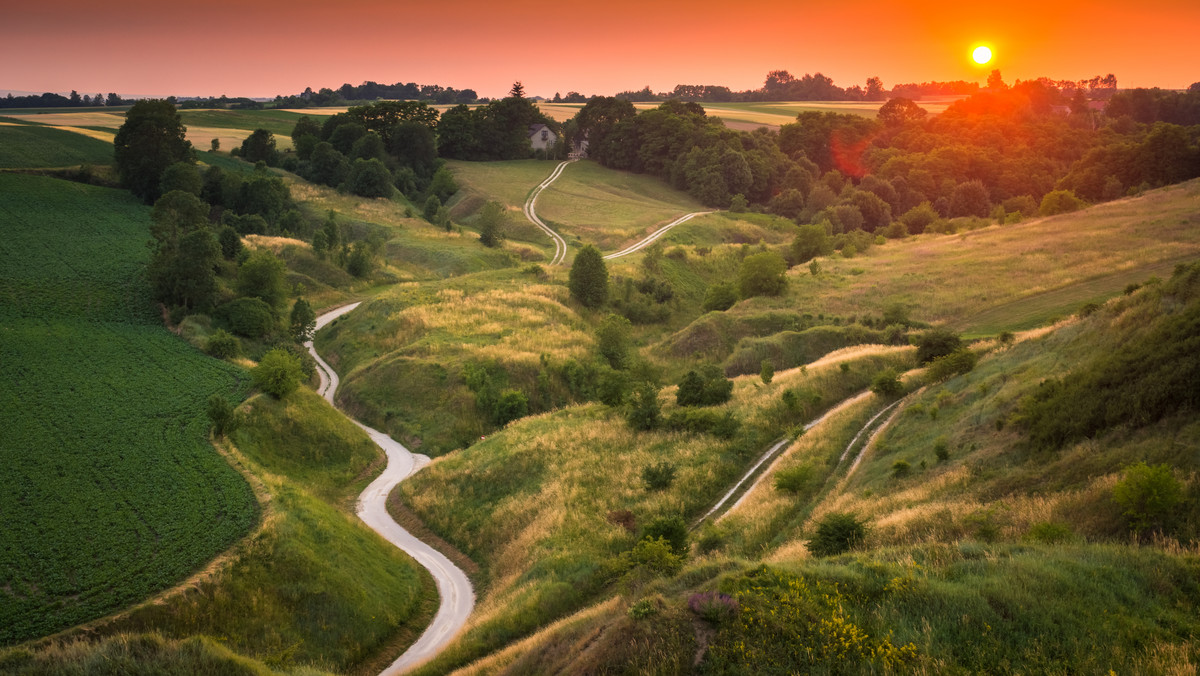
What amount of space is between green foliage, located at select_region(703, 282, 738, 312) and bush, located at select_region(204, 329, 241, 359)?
150ft

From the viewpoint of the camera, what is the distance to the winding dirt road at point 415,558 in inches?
1048

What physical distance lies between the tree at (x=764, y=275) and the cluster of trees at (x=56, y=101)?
19218 cm

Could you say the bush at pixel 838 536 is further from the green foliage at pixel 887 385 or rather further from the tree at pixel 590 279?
the tree at pixel 590 279

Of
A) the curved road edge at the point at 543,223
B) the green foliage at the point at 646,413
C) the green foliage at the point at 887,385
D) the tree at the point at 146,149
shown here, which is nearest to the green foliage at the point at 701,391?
the green foliage at the point at 646,413

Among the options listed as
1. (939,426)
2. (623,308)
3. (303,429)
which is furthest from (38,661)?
(623,308)

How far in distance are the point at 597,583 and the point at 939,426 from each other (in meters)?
15.2

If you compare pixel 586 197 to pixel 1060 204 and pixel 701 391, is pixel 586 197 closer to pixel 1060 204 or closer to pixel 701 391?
pixel 1060 204

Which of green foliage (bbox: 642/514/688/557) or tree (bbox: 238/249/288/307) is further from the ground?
tree (bbox: 238/249/288/307)

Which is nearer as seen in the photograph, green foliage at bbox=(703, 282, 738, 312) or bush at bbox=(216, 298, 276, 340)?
bush at bbox=(216, 298, 276, 340)

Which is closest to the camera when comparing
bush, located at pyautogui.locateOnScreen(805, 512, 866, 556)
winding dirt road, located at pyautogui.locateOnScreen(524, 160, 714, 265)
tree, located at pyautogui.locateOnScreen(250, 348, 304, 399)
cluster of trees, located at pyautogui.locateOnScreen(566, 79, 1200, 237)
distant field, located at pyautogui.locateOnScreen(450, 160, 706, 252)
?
bush, located at pyautogui.locateOnScreen(805, 512, 866, 556)

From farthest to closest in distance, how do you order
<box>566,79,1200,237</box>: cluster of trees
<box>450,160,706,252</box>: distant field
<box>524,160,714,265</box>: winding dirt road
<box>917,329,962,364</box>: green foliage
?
<box>450,160,706,252</box>: distant field < <box>566,79,1200,237</box>: cluster of trees < <box>524,160,714,265</box>: winding dirt road < <box>917,329,962,364</box>: green foliage

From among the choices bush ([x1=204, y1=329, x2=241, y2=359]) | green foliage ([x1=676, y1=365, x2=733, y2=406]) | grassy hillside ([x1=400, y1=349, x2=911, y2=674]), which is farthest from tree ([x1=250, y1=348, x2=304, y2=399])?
green foliage ([x1=676, y1=365, x2=733, y2=406])

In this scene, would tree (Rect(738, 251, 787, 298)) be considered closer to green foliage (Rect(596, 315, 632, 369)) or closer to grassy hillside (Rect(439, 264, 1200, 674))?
green foliage (Rect(596, 315, 632, 369))

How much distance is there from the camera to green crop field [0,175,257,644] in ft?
76.3
